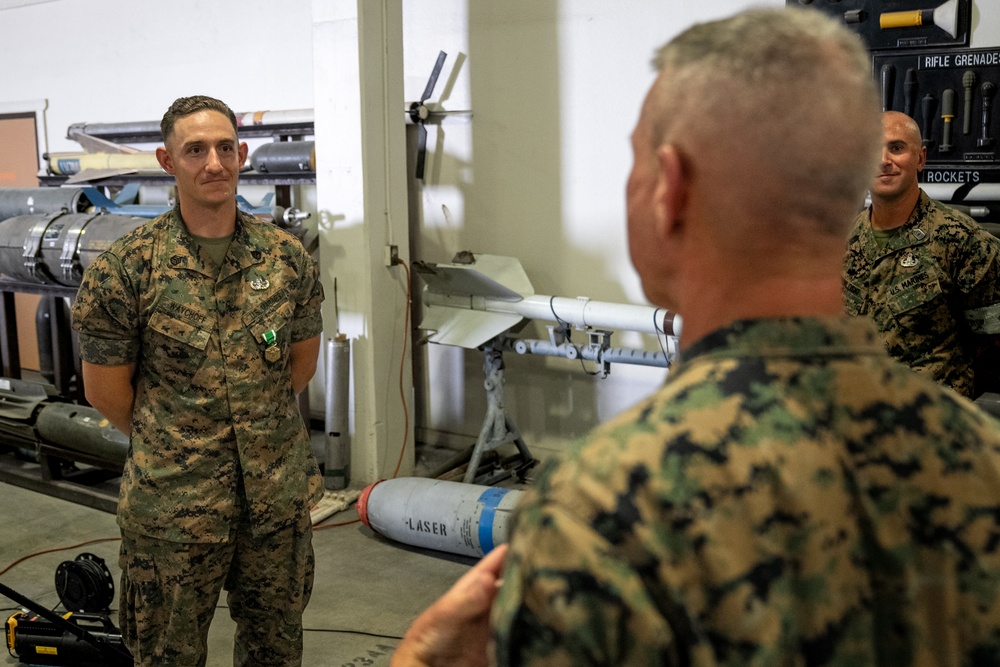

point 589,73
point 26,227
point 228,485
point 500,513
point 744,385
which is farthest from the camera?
point 26,227

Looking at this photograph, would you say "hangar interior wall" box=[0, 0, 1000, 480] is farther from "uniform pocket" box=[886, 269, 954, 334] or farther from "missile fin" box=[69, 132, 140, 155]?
"uniform pocket" box=[886, 269, 954, 334]

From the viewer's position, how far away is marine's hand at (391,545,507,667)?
2.92 ft

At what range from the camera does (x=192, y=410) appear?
2.46 meters

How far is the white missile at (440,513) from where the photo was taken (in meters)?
4.13

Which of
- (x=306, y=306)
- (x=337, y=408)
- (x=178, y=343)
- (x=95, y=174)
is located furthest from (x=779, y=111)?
(x=95, y=174)

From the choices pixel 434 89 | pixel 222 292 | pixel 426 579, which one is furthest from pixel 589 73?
pixel 222 292

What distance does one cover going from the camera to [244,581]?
256cm

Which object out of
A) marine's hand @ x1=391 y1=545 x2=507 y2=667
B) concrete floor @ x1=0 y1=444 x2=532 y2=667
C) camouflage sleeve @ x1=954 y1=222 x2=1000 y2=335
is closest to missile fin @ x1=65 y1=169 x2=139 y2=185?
concrete floor @ x1=0 y1=444 x2=532 y2=667

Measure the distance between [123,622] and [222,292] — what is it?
37.3 inches

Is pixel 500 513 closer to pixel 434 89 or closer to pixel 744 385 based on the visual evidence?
pixel 434 89

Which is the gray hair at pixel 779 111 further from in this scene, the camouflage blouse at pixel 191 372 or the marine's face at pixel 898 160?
the marine's face at pixel 898 160

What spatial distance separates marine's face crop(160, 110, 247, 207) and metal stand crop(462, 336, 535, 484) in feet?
8.55

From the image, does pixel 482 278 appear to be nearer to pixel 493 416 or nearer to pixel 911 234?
pixel 493 416

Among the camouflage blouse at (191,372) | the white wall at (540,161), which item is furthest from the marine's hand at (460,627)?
the white wall at (540,161)
